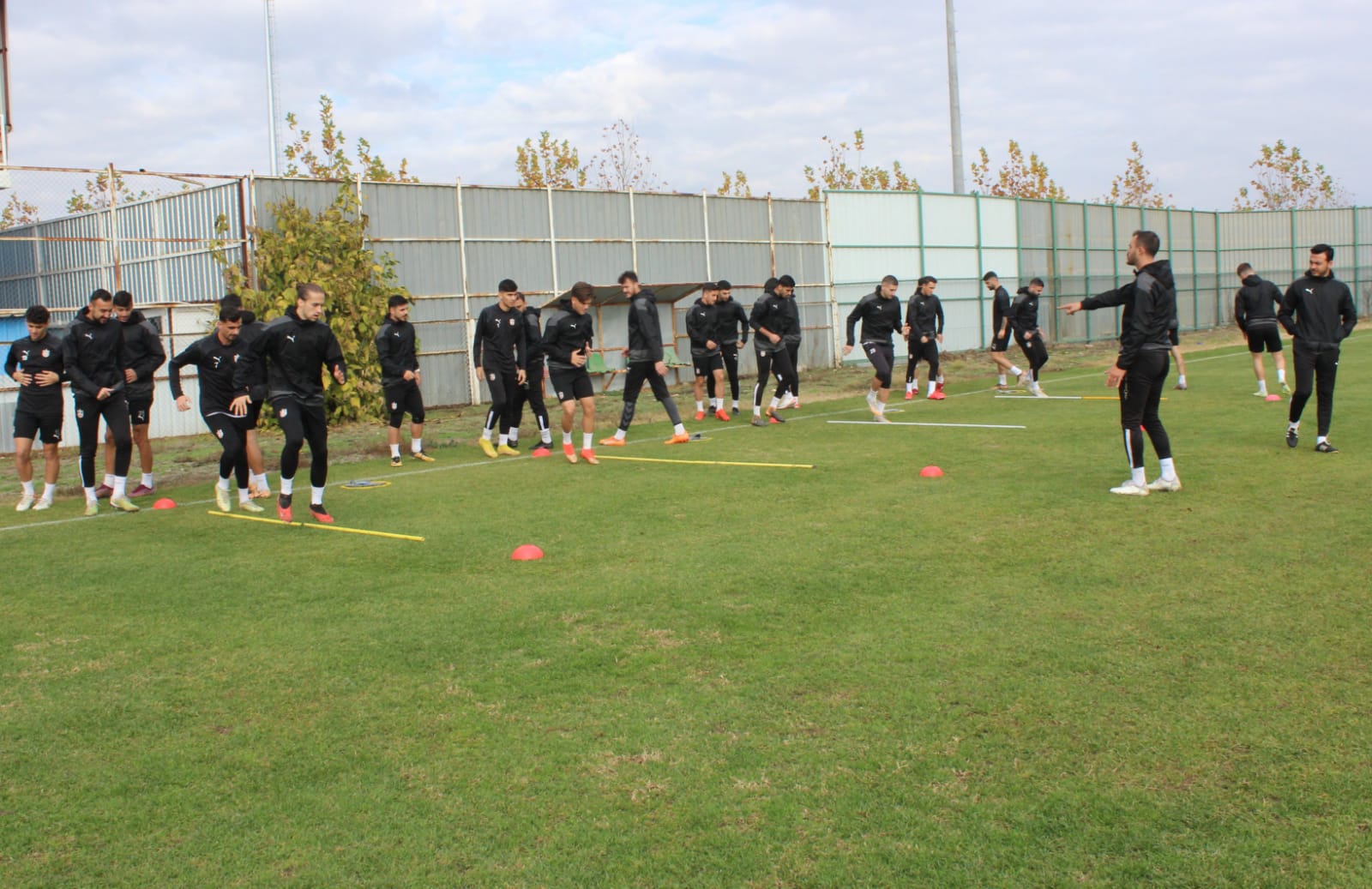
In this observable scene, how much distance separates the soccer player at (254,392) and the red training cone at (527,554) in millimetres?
3471

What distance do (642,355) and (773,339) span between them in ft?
9.61

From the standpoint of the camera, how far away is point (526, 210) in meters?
24.5

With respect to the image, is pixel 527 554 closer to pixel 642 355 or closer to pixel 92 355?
pixel 92 355

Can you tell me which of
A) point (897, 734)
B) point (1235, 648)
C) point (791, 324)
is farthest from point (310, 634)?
point (791, 324)

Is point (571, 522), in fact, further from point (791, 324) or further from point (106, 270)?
point (106, 270)

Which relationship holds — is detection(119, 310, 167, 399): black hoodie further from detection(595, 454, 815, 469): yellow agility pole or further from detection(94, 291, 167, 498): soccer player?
detection(595, 454, 815, 469): yellow agility pole

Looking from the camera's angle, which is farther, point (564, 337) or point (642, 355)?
point (642, 355)

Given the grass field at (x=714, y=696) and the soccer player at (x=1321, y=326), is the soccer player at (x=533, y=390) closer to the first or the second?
the grass field at (x=714, y=696)

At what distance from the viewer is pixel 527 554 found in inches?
315

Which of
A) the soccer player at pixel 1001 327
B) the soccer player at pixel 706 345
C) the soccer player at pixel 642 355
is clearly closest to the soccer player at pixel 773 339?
the soccer player at pixel 706 345

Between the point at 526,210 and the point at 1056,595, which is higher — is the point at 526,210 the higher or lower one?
the higher one

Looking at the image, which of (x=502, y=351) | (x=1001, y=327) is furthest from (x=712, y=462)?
(x=1001, y=327)

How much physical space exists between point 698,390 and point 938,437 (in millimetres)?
5300

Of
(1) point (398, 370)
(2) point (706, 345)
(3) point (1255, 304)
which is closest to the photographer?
(1) point (398, 370)
